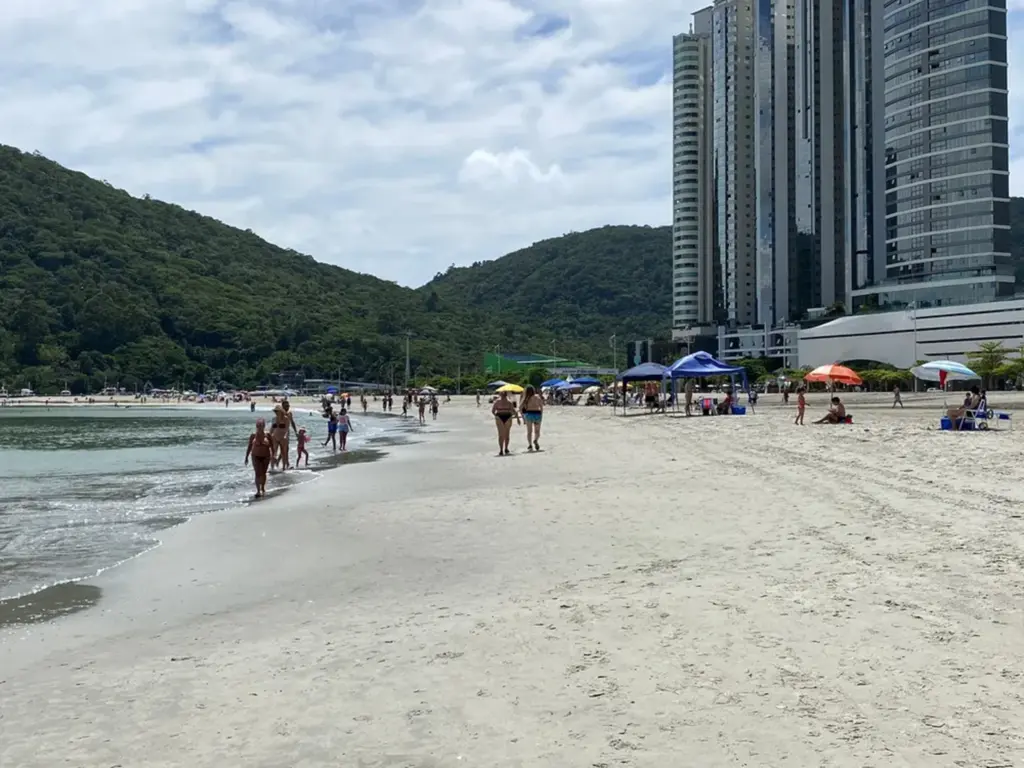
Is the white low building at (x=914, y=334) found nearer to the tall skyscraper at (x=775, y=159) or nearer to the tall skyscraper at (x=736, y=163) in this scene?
the tall skyscraper at (x=775, y=159)

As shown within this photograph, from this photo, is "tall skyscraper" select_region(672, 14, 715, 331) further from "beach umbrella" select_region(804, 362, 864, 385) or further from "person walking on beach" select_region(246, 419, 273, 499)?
"person walking on beach" select_region(246, 419, 273, 499)

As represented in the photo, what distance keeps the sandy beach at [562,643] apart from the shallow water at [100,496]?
2.42 feet

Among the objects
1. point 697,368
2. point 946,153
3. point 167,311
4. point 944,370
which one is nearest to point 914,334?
point 946,153

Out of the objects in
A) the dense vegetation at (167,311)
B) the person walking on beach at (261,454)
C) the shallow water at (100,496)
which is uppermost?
the dense vegetation at (167,311)

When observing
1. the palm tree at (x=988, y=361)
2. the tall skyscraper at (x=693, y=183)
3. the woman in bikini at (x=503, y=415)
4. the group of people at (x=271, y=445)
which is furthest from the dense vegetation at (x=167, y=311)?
the woman in bikini at (x=503, y=415)

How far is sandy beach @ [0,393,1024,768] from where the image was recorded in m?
3.88

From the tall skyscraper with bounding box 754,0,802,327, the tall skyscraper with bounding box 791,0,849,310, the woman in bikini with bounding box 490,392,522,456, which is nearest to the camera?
the woman in bikini with bounding box 490,392,522,456

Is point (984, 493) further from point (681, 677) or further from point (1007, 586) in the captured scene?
point (681, 677)

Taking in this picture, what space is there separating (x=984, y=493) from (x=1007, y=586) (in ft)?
16.0

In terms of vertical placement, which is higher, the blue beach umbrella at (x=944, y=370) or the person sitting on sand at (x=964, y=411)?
the blue beach umbrella at (x=944, y=370)

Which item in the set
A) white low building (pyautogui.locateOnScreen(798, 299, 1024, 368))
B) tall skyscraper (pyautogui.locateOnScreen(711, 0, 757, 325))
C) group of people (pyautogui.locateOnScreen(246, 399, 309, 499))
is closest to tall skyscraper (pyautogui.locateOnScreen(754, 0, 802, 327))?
tall skyscraper (pyautogui.locateOnScreen(711, 0, 757, 325))

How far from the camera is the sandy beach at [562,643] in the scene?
388 cm

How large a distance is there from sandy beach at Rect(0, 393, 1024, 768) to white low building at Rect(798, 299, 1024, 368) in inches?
3101

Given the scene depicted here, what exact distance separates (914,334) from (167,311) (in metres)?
112
